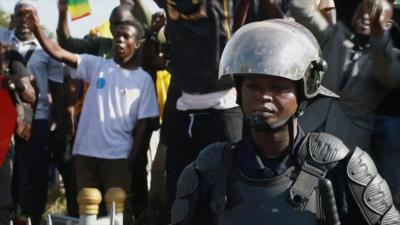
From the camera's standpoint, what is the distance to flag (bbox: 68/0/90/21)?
8156mm

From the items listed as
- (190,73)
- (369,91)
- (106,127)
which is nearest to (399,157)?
(369,91)

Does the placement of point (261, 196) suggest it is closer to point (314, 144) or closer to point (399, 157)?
point (314, 144)

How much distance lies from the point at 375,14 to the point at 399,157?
2.84 ft

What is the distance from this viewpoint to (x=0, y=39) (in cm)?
754

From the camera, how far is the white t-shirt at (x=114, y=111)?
6.97 metres

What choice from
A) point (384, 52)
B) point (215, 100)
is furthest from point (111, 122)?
point (384, 52)

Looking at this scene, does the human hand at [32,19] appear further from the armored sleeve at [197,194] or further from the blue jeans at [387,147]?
the armored sleeve at [197,194]

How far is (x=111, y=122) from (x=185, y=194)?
10.9 ft

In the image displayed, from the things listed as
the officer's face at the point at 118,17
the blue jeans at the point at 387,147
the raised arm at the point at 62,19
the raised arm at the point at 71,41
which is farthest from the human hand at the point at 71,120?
the blue jeans at the point at 387,147

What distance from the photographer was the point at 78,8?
8.21 meters

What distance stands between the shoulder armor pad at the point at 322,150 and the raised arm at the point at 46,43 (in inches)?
146

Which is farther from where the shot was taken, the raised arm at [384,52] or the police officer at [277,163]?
the raised arm at [384,52]

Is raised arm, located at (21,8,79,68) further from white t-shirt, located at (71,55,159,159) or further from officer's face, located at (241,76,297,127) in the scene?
officer's face, located at (241,76,297,127)

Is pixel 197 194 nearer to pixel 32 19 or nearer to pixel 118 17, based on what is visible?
pixel 32 19
